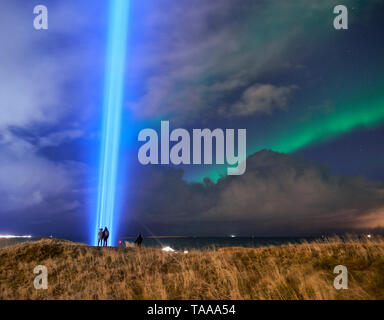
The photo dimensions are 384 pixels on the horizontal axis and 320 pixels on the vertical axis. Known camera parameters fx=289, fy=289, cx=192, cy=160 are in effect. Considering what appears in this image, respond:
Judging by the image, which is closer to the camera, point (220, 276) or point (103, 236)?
point (220, 276)

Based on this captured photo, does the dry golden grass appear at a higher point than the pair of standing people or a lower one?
lower

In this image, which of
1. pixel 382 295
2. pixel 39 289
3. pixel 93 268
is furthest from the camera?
pixel 93 268

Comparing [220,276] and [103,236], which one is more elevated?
[103,236]

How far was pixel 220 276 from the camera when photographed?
45.8ft

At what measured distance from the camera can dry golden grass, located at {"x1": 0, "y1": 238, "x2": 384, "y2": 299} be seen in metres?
11.6

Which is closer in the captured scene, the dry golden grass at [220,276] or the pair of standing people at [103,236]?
the dry golden grass at [220,276]

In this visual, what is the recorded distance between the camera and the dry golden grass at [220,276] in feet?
38.0

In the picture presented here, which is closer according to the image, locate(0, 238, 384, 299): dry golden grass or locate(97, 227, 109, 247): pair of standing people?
locate(0, 238, 384, 299): dry golden grass

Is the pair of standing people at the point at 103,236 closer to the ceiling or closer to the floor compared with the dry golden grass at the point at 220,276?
closer to the ceiling
